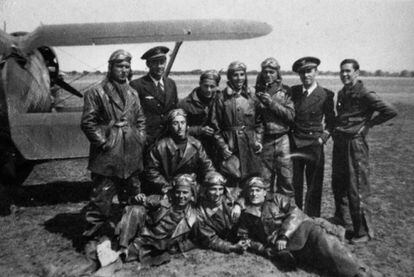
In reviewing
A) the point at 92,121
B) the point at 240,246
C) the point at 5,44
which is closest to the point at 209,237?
the point at 240,246

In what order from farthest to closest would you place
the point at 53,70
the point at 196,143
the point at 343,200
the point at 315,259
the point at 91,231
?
the point at 53,70
the point at 343,200
the point at 196,143
the point at 91,231
the point at 315,259

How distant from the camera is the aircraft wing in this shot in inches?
257

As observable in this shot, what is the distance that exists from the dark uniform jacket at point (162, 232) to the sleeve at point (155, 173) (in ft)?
0.43

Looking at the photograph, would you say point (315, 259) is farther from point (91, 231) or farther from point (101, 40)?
point (101, 40)

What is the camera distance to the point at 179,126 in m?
4.33

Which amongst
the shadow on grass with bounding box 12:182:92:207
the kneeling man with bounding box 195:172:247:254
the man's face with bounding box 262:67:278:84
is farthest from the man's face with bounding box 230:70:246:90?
the shadow on grass with bounding box 12:182:92:207

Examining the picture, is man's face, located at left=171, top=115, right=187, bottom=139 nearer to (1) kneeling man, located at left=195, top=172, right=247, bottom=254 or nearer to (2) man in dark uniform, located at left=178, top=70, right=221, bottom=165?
(2) man in dark uniform, located at left=178, top=70, right=221, bottom=165

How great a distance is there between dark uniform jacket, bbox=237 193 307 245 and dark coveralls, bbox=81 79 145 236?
1.39 meters

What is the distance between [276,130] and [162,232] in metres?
1.98

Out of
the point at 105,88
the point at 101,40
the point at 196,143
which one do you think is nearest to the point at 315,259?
the point at 196,143

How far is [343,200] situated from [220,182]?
180 centimetres

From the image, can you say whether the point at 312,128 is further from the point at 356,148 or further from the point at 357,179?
the point at 357,179

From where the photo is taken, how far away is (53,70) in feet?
30.7

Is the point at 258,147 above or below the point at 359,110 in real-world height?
below
